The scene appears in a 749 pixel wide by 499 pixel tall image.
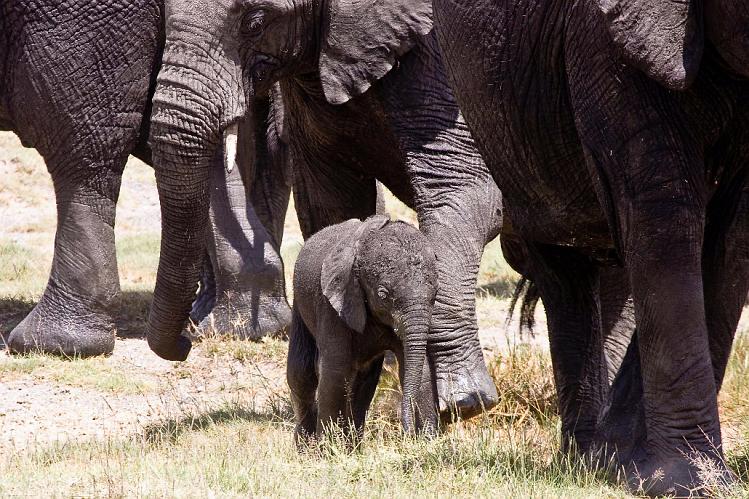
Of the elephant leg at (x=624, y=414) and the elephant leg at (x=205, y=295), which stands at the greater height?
the elephant leg at (x=205, y=295)

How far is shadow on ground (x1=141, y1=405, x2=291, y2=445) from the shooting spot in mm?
5715

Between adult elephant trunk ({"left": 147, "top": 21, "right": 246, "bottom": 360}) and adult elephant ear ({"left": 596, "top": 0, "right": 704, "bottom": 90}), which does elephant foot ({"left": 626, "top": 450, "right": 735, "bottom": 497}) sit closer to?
adult elephant ear ({"left": 596, "top": 0, "right": 704, "bottom": 90})

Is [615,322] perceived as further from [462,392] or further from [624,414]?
[624,414]

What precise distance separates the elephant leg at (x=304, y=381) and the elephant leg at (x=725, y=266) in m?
1.76

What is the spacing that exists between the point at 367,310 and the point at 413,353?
10.9 inches

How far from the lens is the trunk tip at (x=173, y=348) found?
6188 mm

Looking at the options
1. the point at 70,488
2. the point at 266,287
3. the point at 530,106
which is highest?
the point at 530,106

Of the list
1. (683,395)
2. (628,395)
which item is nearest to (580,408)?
(628,395)

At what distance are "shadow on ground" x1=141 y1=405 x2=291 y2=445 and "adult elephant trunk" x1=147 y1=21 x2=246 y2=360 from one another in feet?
1.22

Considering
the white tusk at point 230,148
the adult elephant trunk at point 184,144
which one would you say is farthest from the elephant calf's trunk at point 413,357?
the white tusk at point 230,148

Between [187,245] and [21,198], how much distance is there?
1049 cm

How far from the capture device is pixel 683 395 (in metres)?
4.04

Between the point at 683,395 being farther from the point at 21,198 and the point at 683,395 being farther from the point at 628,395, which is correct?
the point at 21,198

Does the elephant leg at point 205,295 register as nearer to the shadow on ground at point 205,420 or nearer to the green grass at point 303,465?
the shadow on ground at point 205,420
